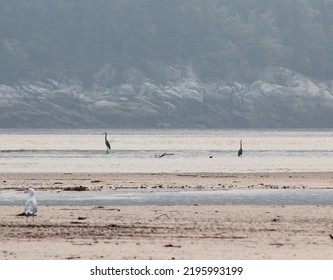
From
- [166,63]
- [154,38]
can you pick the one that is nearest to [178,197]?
[166,63]

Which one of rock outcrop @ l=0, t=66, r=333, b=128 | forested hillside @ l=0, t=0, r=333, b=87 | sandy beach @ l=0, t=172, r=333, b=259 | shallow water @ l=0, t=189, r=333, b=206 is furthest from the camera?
forested hillside @ l=0, t=0, r=333, b=87

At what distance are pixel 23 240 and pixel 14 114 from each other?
12098 cm

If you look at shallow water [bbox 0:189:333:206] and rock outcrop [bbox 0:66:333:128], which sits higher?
rock outcrop [bbox 0:66:333:128]

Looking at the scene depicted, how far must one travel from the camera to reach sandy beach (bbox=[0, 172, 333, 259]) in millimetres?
17828

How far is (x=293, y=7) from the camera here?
17038 cm

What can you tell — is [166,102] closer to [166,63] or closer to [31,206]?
[166,63]

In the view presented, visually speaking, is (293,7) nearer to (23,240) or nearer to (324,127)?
(324,127)

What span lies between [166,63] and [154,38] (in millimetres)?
6418

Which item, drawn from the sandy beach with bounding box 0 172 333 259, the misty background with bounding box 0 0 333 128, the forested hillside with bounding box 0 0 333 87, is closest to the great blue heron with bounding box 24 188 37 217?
the sandy beach with bounding box 0 172 333 259

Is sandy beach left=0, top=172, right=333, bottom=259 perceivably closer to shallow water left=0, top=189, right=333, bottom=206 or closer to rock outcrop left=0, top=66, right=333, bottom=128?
shallow water left=0, top=189, right=333, bottom=206

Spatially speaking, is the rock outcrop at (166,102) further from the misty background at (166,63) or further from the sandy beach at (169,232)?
the sandy beach at (169,232)

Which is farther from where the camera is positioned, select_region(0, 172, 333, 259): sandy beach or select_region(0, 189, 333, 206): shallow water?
select_region(0, 189, 333, 206): shallow water

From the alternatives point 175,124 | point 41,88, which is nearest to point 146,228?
point 175,124

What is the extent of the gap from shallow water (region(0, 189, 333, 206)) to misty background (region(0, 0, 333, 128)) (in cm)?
10596
